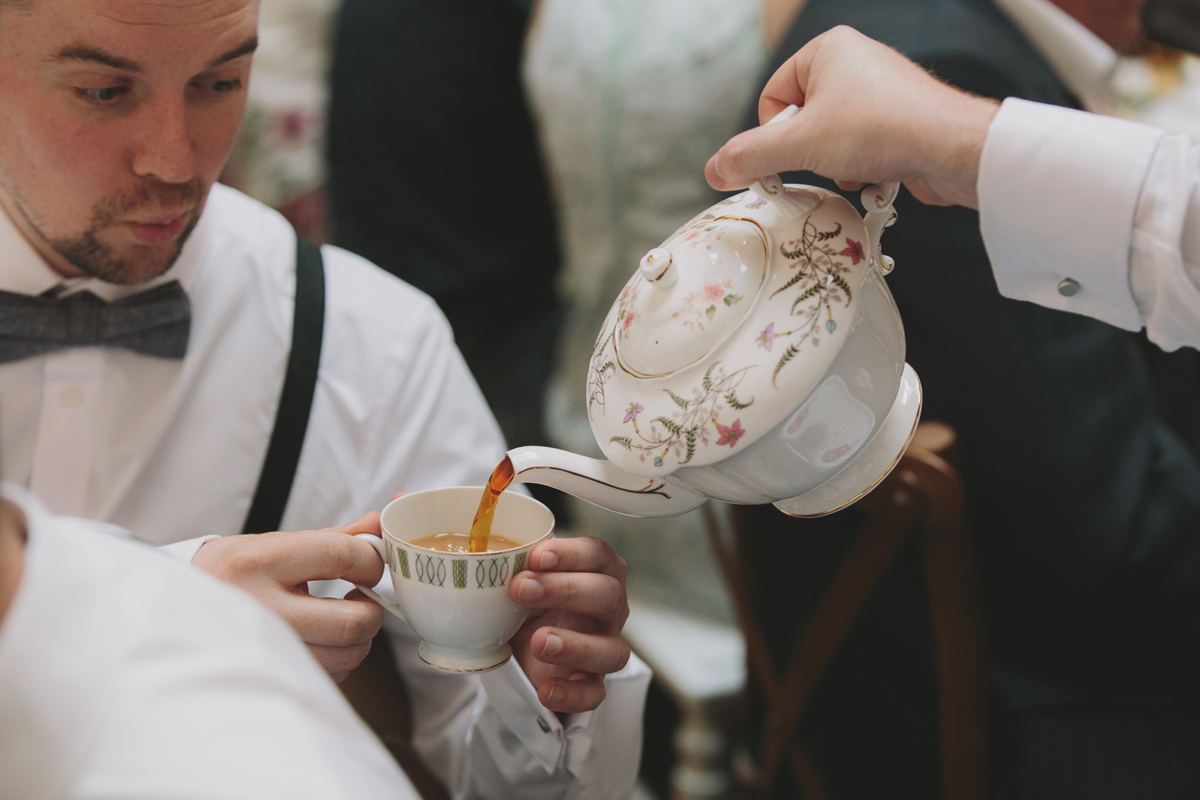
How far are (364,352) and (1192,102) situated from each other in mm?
1952

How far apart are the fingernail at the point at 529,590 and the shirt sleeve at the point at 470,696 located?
0.18 metres

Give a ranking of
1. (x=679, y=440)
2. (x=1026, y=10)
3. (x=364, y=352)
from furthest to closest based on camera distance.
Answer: (x=1026, y=10), (x=364, y=352), (x=679, y=440)

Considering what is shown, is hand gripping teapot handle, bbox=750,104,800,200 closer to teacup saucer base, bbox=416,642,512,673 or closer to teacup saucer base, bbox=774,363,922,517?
teacup saucer base, bbox=774,363,922,517

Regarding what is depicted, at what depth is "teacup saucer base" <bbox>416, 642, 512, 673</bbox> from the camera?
2.81 feet

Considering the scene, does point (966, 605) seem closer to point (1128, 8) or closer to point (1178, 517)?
point (1178, 517)

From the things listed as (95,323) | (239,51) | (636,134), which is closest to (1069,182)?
(239,51)

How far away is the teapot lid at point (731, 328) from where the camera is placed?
72 centimetres

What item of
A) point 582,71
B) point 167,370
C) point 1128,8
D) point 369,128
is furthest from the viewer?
point 369,128

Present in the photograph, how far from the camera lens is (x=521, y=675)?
974mm

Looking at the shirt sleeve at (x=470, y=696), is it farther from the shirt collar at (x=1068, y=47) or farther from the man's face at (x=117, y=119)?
the shirt collar at (x=1068, y=47)

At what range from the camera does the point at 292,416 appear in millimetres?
1270

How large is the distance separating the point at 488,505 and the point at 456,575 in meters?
0.08

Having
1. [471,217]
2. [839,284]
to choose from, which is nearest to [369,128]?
[471,217]

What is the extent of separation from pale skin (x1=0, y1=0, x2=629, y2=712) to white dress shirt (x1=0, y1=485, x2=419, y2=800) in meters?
0.33
